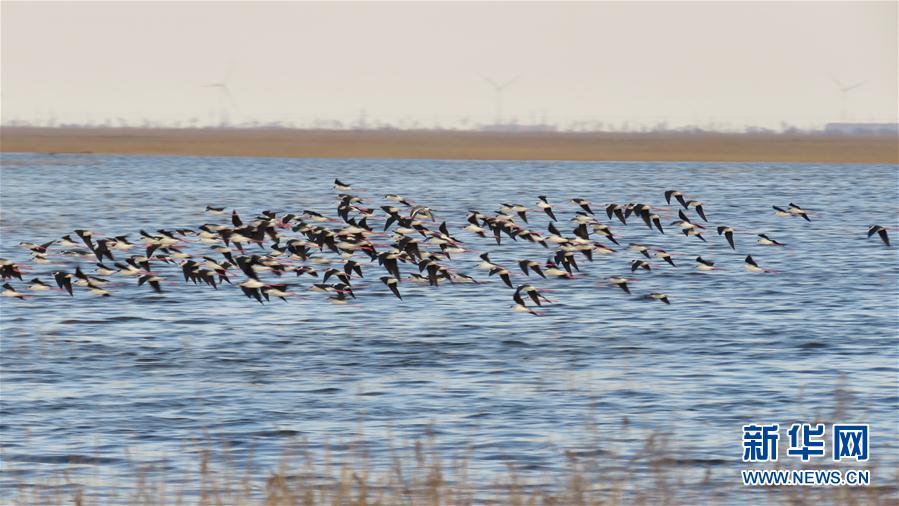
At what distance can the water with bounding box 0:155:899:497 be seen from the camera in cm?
1695

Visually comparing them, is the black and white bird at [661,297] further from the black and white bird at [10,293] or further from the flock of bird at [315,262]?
the black and white bird at [10,293]

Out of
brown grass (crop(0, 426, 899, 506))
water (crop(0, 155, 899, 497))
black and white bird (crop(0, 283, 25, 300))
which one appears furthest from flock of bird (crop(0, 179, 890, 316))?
brown grass (crop(0, 426, 899, 506))

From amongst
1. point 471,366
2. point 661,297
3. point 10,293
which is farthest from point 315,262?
point 471,366

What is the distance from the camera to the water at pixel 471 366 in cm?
1695

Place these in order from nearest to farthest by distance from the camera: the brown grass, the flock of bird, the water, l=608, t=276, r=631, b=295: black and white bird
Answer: the brown grass → the water → the flock of bird → l=608, t=276, r=631, b=295: black and white bird

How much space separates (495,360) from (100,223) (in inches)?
1450

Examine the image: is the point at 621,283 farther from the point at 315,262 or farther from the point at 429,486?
the point at 429,486

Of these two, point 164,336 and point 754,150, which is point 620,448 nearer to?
point 164,336

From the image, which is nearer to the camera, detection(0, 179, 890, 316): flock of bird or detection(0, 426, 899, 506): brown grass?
detection(0, 426, 899, 506): brown grass

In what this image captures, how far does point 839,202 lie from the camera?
75.4 m

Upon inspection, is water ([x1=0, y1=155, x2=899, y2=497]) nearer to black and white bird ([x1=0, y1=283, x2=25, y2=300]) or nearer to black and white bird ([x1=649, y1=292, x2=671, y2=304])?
black and white bird ([x1=649, y1=292, x2=671, y2=304])

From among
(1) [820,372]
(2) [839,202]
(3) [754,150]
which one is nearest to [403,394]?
(1) [820,372]

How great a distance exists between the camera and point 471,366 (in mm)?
22938

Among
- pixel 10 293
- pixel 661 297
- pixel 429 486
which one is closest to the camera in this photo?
pixel 429 486
